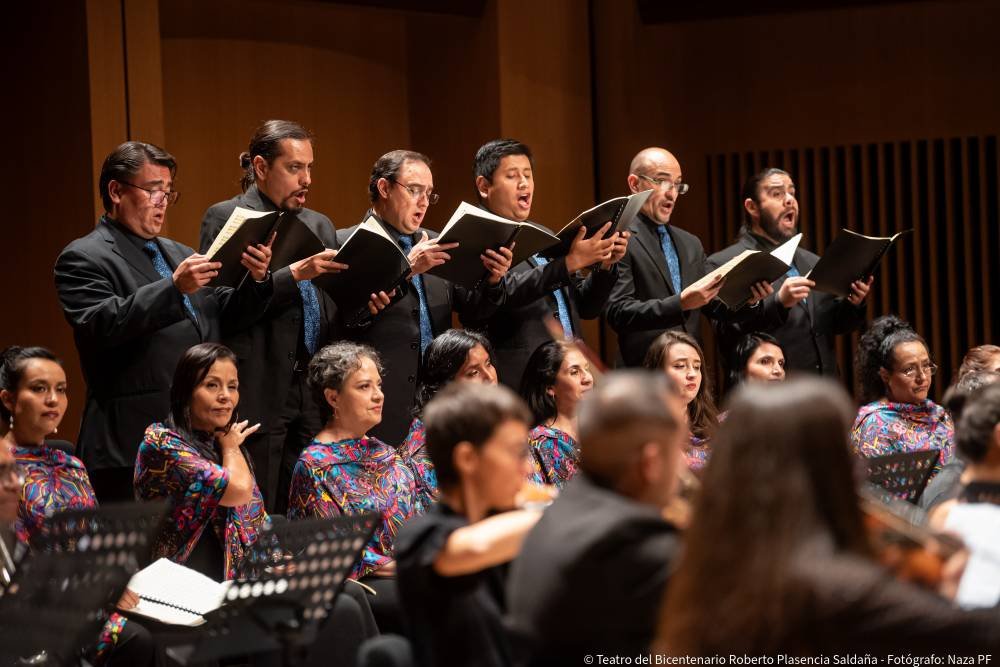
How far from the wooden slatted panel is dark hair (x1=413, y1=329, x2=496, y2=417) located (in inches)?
114

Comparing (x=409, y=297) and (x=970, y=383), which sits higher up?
(x=409, y=297)

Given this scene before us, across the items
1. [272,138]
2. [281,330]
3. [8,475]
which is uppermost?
[272,138]

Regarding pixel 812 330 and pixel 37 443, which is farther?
pixel 812 330

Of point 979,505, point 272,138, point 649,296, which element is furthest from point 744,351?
point 979,505

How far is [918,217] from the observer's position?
6.41 metres

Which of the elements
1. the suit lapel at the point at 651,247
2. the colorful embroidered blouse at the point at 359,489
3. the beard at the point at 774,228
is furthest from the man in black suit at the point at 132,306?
the beard at the point at 774,228

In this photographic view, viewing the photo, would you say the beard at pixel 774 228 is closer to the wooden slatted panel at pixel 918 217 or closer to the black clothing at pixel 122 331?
the wooden slatted panel at pixel 918 217

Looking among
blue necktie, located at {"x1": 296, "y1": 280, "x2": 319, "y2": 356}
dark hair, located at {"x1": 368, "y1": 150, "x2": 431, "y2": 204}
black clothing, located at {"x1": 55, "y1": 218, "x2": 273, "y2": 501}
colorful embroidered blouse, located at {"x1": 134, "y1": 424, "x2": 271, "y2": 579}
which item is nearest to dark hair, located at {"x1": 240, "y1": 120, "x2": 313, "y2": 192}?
dark hair, located at {"x1": 368, "y1": 150, "x2": 431, "y2": 204}

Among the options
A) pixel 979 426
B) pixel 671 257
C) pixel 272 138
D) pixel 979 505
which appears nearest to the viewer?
pixel 979 505

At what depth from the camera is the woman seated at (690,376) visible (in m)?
4.12

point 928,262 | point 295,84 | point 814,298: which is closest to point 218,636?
point 814,298

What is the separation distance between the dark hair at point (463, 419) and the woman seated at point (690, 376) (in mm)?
1934

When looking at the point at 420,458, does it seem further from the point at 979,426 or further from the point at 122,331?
the point at 979,426

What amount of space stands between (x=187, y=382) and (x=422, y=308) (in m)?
1.07
